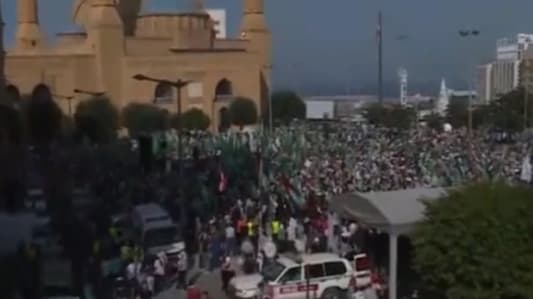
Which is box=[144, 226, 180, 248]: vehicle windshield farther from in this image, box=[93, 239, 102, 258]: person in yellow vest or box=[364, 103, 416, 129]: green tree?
box=[364, 103, 416, 129]: green tree

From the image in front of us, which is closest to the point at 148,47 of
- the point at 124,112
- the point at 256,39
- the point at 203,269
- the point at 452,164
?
the point at 256,39

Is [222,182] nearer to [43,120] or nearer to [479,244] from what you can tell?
[479,244]

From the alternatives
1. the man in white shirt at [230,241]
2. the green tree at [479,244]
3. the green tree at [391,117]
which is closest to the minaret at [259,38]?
the green tree at [391,117]

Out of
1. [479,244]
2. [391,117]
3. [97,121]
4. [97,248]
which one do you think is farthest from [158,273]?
[391,117]

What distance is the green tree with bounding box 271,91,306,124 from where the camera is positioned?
60.8 m

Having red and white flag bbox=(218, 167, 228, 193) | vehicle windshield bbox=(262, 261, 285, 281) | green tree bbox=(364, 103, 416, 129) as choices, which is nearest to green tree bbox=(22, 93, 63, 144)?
red and white flag bbox=(218, 167, 228, 193)

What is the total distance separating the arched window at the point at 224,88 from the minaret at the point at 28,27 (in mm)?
8802

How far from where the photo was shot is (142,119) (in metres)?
39.0

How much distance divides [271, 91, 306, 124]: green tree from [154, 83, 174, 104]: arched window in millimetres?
9092

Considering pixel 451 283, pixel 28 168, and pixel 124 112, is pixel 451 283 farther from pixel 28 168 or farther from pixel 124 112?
pixel 124 112

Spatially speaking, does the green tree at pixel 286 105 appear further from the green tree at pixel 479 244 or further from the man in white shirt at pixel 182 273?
the green tree at pixel 479 244

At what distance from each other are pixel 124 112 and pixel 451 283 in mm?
31171

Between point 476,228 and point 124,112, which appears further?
point 124,112

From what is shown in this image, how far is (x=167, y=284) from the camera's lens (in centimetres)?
1332
